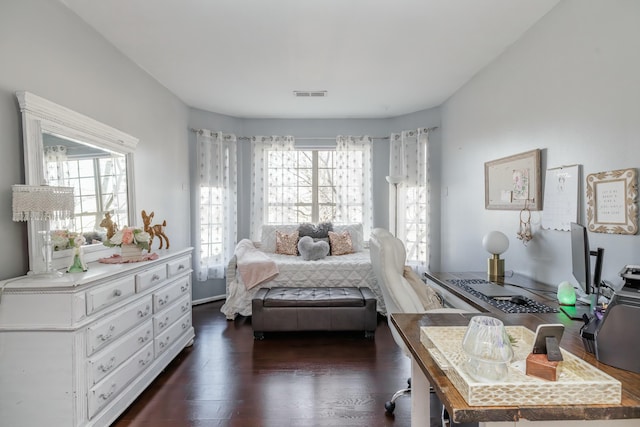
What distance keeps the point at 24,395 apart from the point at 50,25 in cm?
218

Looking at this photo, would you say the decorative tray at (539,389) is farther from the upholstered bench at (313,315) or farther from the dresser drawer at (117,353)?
the upholstered bench at (313,315)

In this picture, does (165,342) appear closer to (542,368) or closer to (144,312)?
(144,312)

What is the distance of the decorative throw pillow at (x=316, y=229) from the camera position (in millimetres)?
4500

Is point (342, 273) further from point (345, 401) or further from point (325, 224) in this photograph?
point (345, 401)

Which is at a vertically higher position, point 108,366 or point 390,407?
point 108,366

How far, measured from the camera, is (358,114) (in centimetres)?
466

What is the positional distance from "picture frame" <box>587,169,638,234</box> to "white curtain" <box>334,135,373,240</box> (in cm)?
307

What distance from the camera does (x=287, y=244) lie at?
4352 millimetres

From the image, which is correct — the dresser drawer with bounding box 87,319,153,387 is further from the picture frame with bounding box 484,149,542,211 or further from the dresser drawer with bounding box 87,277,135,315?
the picture frame with bounding box 484,149,542,211

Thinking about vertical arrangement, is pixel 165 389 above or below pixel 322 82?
below

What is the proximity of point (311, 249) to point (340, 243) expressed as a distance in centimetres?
57

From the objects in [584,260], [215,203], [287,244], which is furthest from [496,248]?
[215,203]

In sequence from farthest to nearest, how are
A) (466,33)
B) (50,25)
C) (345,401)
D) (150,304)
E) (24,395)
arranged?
(466,33) → (150,304) → (345,401) → (50,25) → (24,395)

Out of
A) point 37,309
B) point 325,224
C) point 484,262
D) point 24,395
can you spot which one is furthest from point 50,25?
point 484,262
